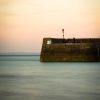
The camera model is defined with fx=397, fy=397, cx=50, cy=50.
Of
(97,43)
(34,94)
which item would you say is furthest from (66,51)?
(34,94)

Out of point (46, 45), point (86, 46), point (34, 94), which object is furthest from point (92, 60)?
point (34, 94)

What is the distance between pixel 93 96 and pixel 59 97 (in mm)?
856

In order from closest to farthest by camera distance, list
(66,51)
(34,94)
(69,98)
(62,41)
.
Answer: (69,98) → (34,94) → (66,51) → (62,41)

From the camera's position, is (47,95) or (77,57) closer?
(47,95)

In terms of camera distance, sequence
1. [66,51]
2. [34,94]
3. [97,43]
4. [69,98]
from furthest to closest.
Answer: [97,43]
[66,51]
[34,94]
[69,98]

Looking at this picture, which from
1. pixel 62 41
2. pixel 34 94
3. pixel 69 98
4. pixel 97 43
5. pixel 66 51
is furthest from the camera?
pixel 62 41

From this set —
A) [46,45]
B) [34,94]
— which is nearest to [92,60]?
[46,45]

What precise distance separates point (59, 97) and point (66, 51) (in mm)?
28357

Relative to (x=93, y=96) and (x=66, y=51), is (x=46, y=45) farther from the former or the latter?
(x=93, y=96)

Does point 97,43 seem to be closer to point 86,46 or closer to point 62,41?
point 86,46

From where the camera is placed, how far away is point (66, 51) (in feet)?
126

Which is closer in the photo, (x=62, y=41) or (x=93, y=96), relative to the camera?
(x=93, y=96)

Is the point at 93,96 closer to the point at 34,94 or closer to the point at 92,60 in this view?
the point at 34,94

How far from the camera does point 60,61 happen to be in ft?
130
